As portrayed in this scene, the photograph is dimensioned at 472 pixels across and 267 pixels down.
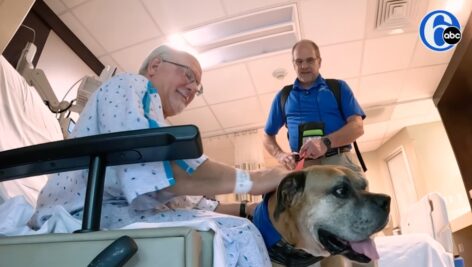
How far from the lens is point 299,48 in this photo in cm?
175

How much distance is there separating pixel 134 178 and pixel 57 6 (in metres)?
2.27

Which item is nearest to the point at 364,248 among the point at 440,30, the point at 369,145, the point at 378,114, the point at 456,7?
the point at 456,7

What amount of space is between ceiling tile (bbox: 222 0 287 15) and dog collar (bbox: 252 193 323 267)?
5.77ft

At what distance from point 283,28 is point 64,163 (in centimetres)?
235

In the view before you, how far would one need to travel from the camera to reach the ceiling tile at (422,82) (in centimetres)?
328

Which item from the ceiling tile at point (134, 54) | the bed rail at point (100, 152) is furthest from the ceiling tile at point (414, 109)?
the bed rail at point (100, 152)

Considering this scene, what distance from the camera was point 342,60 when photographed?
3.04 meters

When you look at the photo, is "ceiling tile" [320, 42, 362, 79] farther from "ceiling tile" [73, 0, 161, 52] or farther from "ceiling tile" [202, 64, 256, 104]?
"ceiling tile" [73, 0, 161, 52]

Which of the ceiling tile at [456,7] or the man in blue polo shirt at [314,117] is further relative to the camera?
the ceiling tile at [456,7]

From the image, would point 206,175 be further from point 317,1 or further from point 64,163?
point 317,1

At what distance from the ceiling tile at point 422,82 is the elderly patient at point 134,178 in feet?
10.1

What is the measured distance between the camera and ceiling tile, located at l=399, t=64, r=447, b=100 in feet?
10.8

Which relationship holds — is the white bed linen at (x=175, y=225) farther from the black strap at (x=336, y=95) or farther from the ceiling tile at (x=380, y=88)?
the ceiling tile at (x=380, y=88)

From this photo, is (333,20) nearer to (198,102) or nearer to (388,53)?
(388,53)
